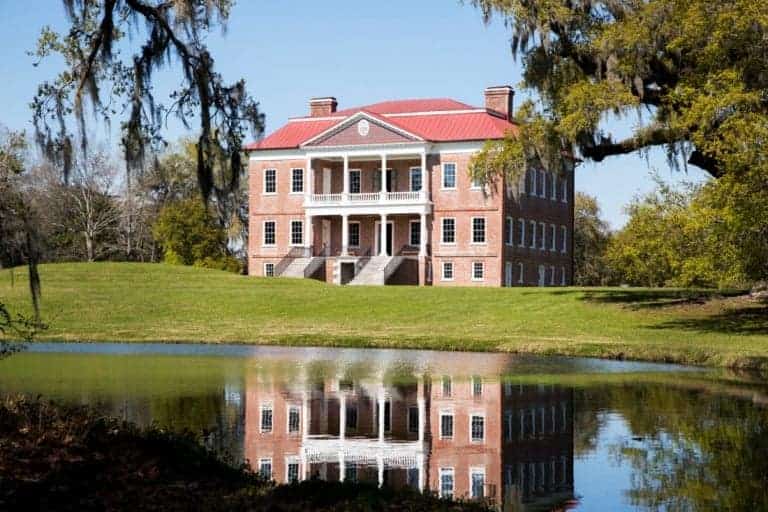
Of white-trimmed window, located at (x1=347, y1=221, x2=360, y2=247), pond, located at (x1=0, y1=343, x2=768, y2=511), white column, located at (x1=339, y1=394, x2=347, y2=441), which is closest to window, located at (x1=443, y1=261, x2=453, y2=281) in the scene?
white-trimmed window, located at (x1=347, y1=221, x2=360, y2=247)

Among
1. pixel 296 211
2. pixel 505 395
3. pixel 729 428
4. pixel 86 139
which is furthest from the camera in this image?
pixel 296 211

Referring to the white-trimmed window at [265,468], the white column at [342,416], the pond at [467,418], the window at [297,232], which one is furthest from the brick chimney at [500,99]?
the white-trimmed window at [265,468]

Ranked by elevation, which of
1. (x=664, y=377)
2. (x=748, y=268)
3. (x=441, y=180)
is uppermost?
(x=441, y=180)

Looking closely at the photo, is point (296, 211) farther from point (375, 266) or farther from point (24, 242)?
point (24, 242)

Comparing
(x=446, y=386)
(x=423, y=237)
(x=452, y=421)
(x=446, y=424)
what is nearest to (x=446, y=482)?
(x=446, y=424)

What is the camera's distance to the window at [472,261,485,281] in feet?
183

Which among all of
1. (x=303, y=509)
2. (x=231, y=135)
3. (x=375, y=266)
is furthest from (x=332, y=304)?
(x=303, y=509)

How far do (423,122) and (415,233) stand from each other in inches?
216

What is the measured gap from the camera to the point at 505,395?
57.1 feet

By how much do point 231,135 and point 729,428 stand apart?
7015mm

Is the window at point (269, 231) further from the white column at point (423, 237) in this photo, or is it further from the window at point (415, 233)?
the white column at point (423, 237)

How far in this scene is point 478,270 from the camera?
56.0m

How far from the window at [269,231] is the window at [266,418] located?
45.3m

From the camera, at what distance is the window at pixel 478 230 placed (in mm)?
55969
